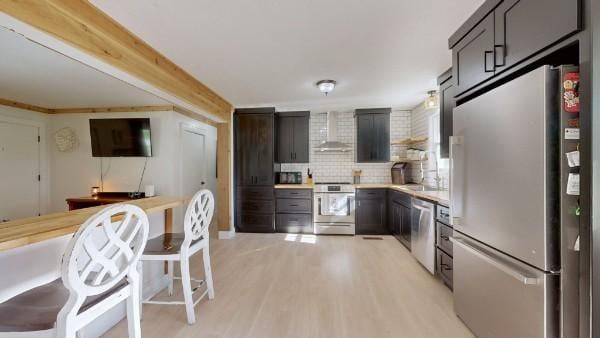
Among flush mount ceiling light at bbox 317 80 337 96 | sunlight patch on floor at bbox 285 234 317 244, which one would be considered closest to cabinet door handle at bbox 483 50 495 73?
flush mount ceiling light at bbox 317 80 337 96

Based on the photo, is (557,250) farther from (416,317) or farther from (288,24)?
(288,24)

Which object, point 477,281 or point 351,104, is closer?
point 477,281

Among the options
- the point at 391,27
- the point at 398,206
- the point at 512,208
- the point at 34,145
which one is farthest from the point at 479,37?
the point at 34,145

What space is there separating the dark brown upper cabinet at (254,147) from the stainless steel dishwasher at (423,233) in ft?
8.31

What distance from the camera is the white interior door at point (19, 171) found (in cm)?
405

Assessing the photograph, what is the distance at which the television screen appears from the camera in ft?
13.9

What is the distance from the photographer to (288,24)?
1889 mm

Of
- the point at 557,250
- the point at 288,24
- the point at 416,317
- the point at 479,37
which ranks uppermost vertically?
the point at 288,24

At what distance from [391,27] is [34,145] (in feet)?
20.7

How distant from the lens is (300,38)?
210 centimetres

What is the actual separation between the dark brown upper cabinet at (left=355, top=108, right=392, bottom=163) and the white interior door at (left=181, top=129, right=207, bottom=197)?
11.3 ft

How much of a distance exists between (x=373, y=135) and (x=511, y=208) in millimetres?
3512

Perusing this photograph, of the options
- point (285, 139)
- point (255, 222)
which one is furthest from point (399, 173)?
point (255, 222)

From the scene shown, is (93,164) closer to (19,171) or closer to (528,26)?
(19,171)
